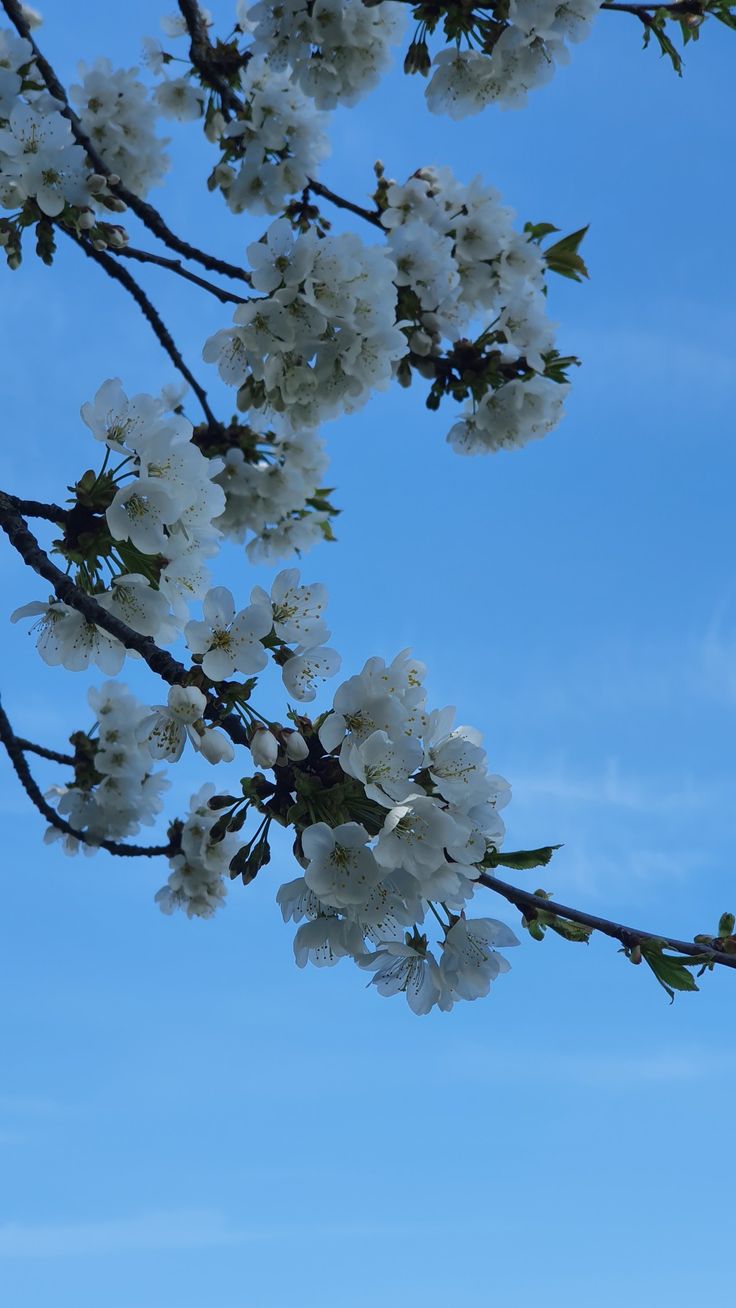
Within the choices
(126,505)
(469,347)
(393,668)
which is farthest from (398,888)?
(469,347)

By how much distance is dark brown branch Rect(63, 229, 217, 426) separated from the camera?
4.52 metres

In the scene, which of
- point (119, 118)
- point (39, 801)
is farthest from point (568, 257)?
point (39, 801)

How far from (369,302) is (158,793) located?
2.97 meters

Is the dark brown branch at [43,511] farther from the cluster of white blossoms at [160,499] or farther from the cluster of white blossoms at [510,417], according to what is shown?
the cluster of white blossoms at [510,417]

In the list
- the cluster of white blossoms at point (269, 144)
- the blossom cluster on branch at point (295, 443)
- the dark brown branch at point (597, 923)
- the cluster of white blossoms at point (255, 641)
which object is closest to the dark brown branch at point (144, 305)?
the blossom cluster on branch at point (295, 443)

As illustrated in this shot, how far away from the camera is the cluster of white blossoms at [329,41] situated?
457cm

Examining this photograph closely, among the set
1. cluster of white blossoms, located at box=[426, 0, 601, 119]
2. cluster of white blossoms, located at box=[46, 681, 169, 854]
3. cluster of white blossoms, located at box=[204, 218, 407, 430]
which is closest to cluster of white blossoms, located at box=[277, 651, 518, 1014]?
cluster of white blossoms, located at box=[204, 218, 407, 430]

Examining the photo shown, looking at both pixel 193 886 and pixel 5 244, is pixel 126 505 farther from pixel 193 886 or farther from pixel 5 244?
pixel 193 886

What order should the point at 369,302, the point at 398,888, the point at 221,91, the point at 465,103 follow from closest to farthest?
1. the point at 398,888
2. the point at 369,302
3. the point at 465,103
4. the point at 221,91

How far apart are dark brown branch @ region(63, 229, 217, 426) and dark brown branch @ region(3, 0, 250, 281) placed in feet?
0.76

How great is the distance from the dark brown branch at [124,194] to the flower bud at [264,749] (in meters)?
2.61

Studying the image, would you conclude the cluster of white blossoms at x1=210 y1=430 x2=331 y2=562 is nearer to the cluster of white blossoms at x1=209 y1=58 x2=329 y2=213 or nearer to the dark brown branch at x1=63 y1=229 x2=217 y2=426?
the dark brown branch at x1=63 y1=229 x2=217 y2=426

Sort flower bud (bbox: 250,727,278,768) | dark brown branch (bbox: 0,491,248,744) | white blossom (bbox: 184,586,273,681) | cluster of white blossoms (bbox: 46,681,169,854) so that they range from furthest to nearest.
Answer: cluster of white blossoms (bbox: 46,681,169,854), white blossom (bbox: 184,586,273,681), dark brown branch (bbox: 0,491,248,744), flower bud (bbox: 250,727,278,768)

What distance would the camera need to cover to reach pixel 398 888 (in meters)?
2.36
